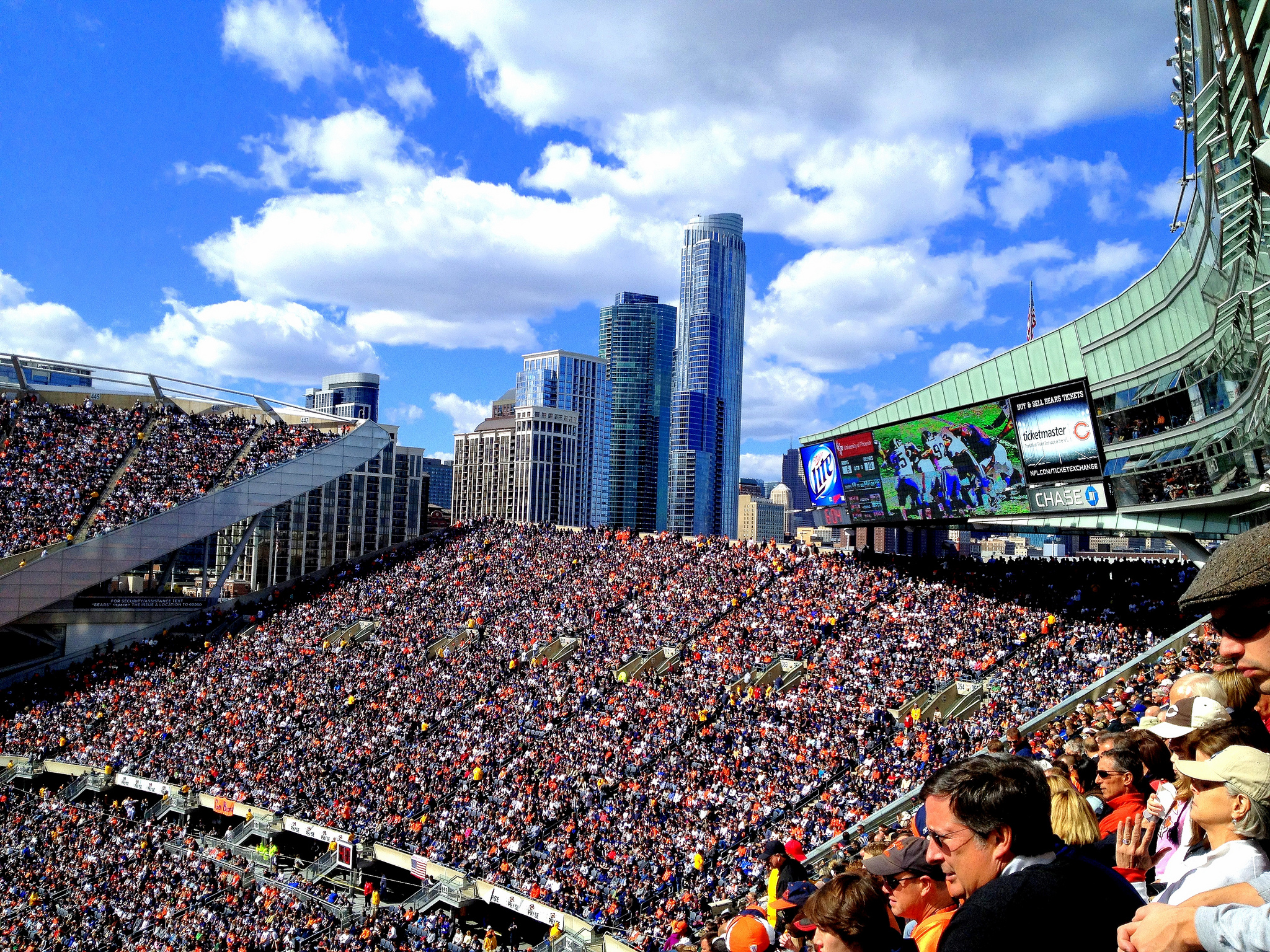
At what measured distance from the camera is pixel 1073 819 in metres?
4.35

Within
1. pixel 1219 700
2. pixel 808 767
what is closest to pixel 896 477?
pixel 808 767

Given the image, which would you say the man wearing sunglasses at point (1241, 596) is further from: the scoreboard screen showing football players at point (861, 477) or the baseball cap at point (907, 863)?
the scoreboard screen showing football players at point (861, 477)

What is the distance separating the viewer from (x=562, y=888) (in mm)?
21406

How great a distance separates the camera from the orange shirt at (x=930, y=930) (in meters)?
3.56

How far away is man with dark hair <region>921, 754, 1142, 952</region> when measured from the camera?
8.34 feet

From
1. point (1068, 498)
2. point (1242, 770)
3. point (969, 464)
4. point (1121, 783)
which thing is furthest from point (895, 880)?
point (969, 464)

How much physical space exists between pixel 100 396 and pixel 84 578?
13052 millimetres

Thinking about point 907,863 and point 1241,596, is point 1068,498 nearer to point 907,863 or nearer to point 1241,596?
point 1241,596

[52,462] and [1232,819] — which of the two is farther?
[52,462]

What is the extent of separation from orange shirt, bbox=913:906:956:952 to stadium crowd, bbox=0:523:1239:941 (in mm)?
14069

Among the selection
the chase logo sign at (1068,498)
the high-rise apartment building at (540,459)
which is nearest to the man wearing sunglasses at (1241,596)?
the chase logo sign at (1068,498)

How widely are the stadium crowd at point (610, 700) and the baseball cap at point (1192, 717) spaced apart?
1339cm

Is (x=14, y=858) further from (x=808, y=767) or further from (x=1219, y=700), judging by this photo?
(x=1219, y=700)

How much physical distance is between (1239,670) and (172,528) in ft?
138
